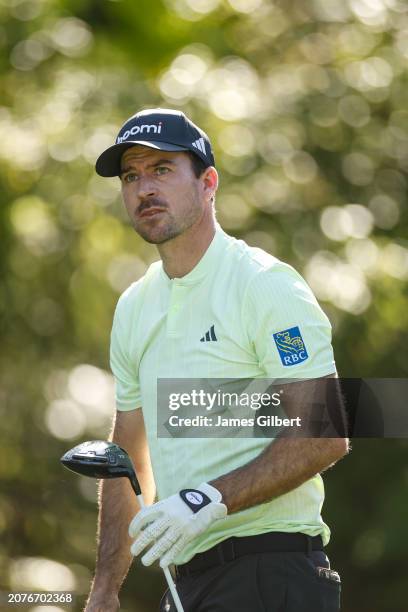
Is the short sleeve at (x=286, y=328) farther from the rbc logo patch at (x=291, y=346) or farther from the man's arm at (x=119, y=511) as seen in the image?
the man's arm at (x=119, y=511)

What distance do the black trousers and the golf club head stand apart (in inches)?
17.7

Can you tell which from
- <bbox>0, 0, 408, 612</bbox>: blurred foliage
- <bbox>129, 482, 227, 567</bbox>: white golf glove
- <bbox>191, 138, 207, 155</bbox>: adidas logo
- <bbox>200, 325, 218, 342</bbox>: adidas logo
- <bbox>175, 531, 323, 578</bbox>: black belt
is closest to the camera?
<bbox>129, 482, 227, 567</bbox>: white golf glove

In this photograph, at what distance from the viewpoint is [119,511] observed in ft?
15.3

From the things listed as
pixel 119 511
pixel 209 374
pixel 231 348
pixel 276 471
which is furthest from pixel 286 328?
pixel 119 511

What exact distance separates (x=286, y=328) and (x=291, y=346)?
0.21 feet

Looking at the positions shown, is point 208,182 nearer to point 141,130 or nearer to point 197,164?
point 197,164

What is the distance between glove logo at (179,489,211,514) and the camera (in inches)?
147

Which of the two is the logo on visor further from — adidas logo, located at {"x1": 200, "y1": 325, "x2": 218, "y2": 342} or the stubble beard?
adidas logo, located at {"x1": 200, "y1": 325, "x2": 218, "y2": 342}

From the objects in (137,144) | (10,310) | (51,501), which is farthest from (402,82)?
(137,144)

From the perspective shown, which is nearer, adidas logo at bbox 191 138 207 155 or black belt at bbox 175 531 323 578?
black belt at bbox 175 531 323 578

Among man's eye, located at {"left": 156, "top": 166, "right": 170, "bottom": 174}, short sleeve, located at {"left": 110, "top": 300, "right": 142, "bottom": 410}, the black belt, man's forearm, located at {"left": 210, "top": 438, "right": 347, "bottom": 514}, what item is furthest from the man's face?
the black belt

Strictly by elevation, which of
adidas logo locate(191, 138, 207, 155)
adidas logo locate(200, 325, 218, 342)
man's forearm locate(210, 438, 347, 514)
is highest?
adidas logo locate(191, 138, 207, 155)

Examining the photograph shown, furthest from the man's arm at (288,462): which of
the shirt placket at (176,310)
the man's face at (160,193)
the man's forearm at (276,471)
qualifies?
the man's face at (160,193)

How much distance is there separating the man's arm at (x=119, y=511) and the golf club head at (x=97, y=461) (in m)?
0.60
